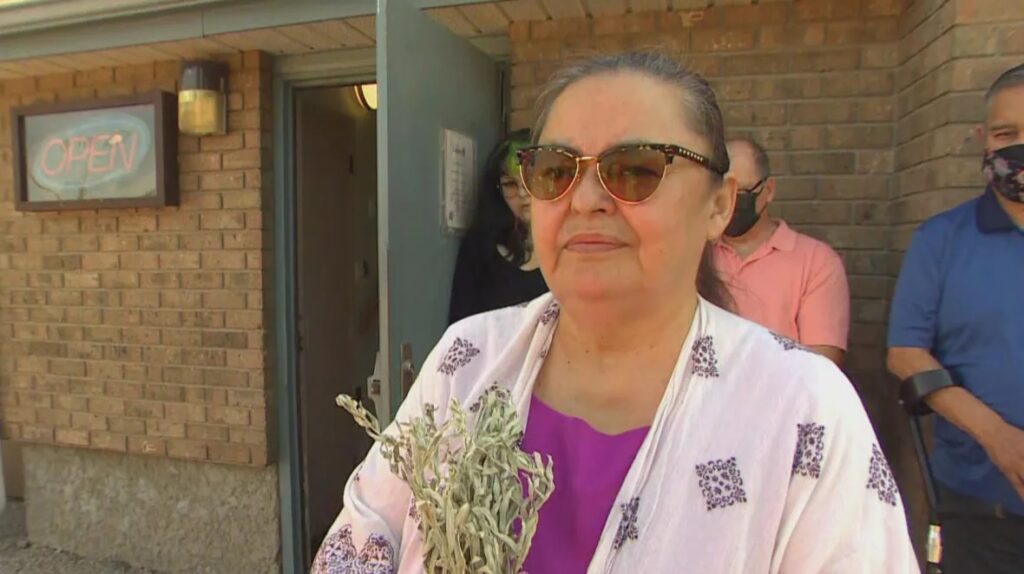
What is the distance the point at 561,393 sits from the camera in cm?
120

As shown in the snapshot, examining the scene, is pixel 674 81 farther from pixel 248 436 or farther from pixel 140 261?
pixel 140 261

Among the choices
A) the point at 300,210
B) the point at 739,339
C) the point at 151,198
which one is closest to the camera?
the point at 739,339

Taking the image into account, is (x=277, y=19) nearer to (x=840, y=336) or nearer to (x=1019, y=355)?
(x=840, y=336)

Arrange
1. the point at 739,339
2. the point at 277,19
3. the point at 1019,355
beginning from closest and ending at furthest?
the point at 739,339, the point at 1019,355, the point at 277,19

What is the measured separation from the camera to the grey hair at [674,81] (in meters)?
1.11

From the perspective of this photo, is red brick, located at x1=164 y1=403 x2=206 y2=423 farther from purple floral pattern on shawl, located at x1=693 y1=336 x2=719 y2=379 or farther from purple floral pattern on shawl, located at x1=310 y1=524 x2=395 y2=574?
purple floral pattern on shawl, located at x1=693 y1=336 x2=719 y2=379

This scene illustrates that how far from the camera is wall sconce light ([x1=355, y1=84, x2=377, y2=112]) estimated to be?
4.36m

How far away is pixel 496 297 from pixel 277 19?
1.58 metres

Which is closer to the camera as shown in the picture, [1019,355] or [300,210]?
[1019,355]

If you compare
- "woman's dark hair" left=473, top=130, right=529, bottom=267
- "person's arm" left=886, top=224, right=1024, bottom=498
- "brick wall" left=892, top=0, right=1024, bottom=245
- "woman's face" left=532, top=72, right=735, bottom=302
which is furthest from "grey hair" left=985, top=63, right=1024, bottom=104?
"woman's dark hair" left=473, top=130, right=529, bottom=267

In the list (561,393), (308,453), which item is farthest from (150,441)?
(561,393)

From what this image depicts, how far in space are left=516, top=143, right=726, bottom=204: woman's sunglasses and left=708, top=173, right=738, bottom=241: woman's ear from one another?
8cm

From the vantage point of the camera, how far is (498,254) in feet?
8.98

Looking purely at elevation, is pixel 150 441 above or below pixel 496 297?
below
